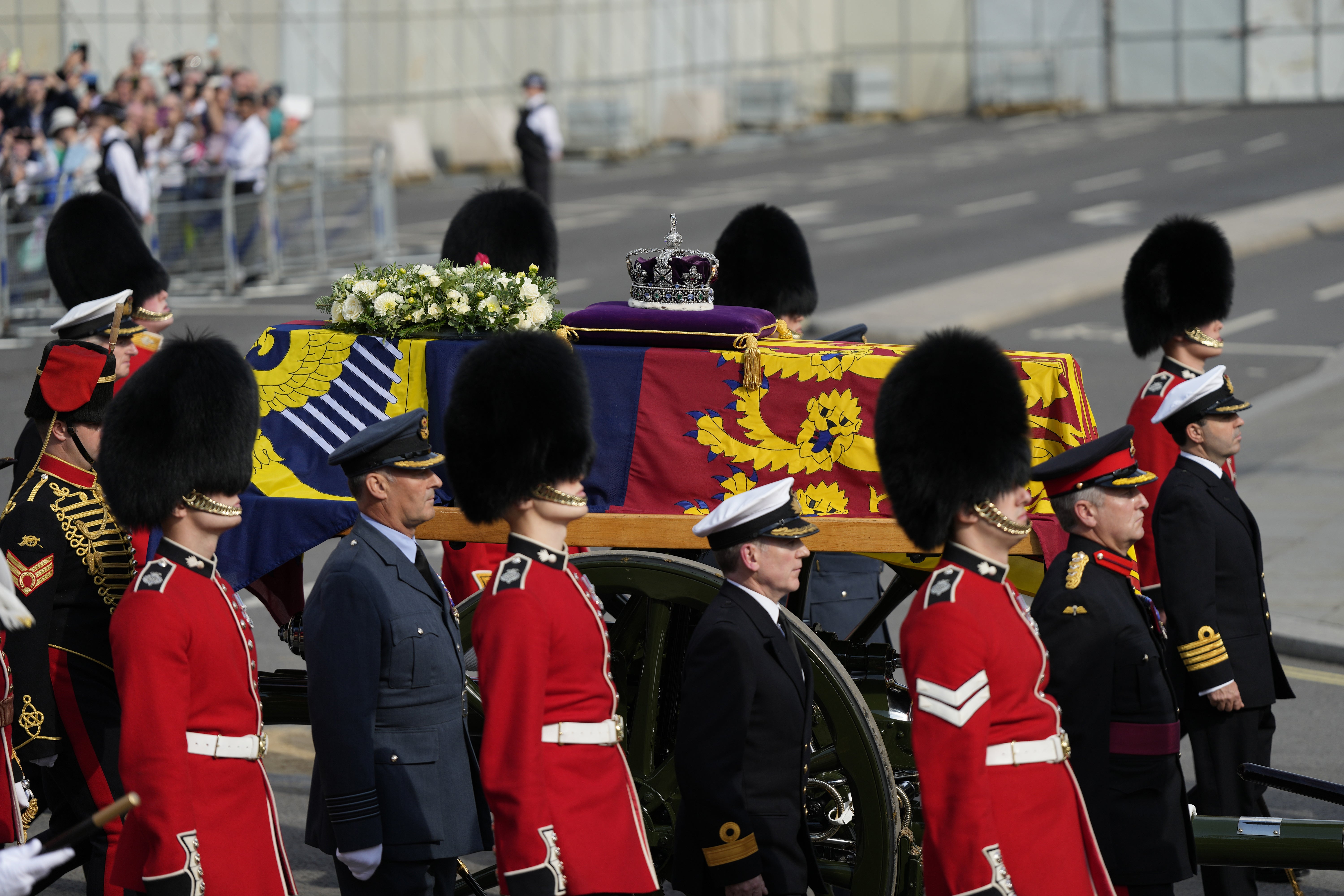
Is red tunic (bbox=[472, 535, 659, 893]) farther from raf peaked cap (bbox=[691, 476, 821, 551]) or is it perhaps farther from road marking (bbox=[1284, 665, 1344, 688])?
road marking (bbox=[1284, 665, 1344, 688])

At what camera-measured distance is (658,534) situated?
574 cm

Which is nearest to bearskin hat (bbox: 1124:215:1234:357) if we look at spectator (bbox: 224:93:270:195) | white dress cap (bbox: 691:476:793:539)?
white dress cap (bbox: 691:476:793:539)

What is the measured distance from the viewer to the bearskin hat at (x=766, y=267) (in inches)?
295

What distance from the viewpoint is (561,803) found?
14.2 ft

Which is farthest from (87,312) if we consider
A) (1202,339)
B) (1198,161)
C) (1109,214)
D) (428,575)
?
(1198,161)

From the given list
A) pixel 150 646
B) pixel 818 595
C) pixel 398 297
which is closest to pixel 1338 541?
pixel 818 595

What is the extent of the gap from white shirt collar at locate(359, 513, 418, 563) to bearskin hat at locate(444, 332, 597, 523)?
199mm

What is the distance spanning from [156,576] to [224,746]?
17.6 inches

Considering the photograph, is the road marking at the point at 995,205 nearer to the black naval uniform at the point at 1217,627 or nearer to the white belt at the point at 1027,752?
the black naval uniform at the point at 1217,627

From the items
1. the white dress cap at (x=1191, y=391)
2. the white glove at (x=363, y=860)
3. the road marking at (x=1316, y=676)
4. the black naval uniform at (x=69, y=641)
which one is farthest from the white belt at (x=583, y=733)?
the road marking at (x=1316, y=676)

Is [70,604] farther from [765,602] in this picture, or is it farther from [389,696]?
[765,602]

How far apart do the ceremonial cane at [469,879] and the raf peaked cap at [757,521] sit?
134 cm

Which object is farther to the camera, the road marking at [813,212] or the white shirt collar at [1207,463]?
the road marking at [813,212]

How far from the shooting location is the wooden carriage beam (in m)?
5.60
